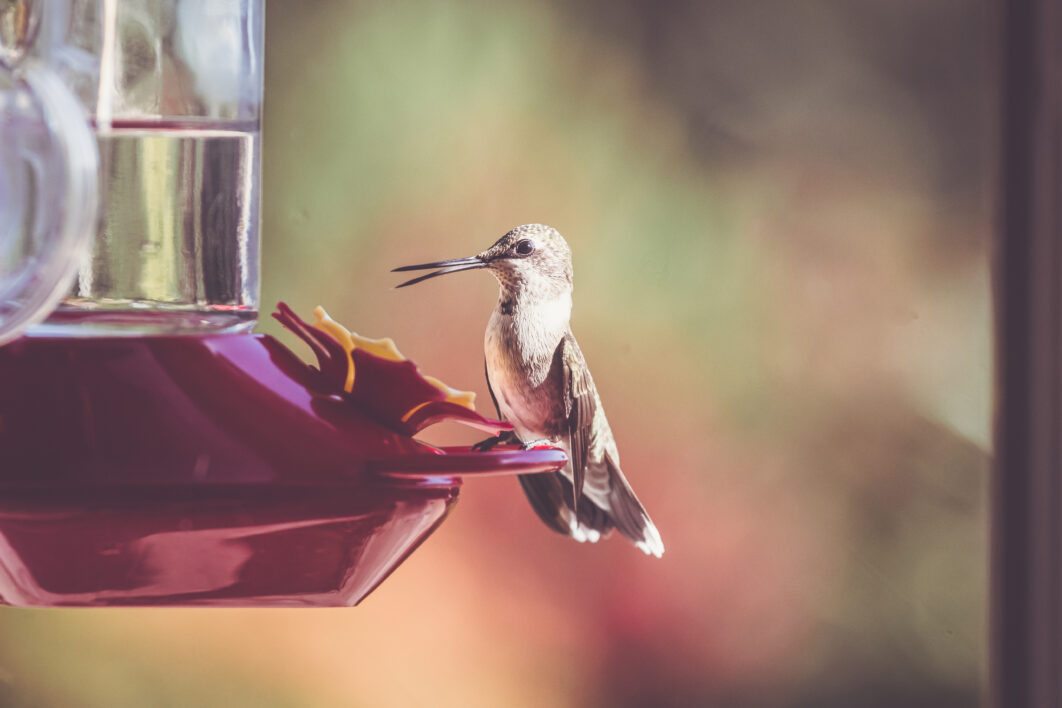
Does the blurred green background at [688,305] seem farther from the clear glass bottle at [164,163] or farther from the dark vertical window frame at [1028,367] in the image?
the clear glass bottle at [164,163]

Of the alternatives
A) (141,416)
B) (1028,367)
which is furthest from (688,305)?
(141,416)

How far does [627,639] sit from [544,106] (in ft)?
2.95

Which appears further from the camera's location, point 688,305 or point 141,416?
point 688,305

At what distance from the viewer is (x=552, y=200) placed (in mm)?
1873

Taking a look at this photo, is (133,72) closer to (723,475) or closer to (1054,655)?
(723,475)

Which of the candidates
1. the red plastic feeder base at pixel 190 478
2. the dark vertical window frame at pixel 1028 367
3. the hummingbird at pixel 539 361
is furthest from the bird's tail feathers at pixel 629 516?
the dark vertical window frame at pixel 1028 367

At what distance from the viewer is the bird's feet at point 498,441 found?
88cm

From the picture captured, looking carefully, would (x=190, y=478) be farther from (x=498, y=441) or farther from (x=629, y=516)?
(x=629, y=516)

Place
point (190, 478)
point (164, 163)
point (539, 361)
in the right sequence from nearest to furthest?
point (190, 478) < point (164, 163) < point (539, 361)

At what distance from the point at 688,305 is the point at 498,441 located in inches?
37.8

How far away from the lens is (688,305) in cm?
189

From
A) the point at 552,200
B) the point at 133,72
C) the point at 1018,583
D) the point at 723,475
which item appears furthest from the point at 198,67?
the point at 1018,583

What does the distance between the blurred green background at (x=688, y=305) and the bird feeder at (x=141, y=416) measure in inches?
41.2

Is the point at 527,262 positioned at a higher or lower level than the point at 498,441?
higher
